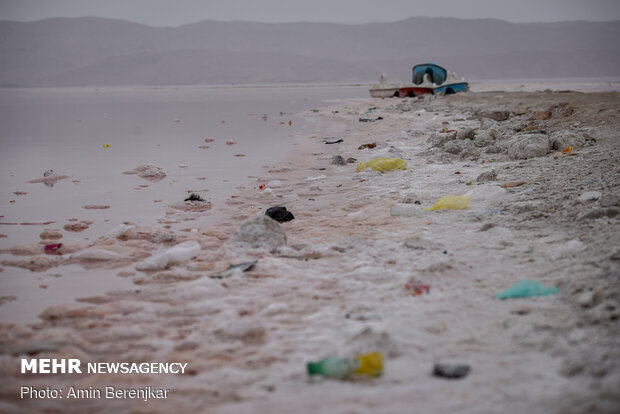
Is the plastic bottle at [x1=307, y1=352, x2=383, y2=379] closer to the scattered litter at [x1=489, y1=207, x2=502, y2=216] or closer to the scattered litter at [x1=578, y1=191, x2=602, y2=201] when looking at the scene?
the scattered litter at [x1=489, y1=207, x2=502, y2=216]

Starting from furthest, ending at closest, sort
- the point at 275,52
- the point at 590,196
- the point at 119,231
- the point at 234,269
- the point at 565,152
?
1. the point at 275,52
2. the point at 565,152
3. the point at 119,231
4. the point at 590,196
5. the point at 234,269

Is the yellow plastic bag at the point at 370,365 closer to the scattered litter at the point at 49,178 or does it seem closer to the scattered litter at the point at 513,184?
the scattered litter at the point at 513,184

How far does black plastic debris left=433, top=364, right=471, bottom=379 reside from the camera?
2145 mm

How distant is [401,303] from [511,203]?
250 centimetres

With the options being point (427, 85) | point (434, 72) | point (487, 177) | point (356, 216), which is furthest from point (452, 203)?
point (434, 72)

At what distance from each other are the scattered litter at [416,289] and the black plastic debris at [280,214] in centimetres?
208

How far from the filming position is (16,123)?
17.1 metres

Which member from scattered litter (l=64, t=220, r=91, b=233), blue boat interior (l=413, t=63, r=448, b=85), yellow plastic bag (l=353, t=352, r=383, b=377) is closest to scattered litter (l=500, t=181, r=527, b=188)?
yellow plastic bag (l=353, t=352, r=383, b=377)

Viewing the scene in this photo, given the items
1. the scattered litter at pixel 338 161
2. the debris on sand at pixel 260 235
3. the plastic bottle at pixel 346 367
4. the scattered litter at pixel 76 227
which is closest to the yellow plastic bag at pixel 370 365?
the plastic bottle at pixel 346 367

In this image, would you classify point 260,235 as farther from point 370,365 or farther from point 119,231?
point 370,365

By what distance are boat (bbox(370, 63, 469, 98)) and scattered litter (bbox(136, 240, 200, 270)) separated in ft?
82.0

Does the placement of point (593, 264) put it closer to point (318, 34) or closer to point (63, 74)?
point (63, 74)

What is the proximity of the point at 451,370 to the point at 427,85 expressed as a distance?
26.7m

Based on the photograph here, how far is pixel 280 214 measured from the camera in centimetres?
511
